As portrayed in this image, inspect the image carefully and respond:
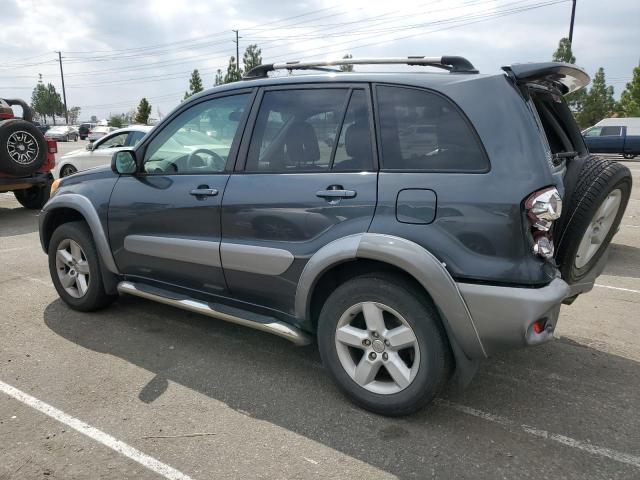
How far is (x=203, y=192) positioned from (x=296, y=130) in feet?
2.47

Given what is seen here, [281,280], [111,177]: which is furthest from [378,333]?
[111,177]

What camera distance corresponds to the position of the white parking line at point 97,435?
2.52 meters

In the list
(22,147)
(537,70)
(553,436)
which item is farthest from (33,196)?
(553,436)

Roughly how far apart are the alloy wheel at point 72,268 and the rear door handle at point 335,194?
2.38m

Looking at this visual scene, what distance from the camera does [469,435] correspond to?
281 centimetres

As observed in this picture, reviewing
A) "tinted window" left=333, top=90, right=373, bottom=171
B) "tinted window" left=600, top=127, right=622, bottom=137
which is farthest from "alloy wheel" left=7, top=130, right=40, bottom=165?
"tinted window" left=600, top=127, right=622, bottom=137

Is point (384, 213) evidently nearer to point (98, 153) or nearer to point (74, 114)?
point (98, 153)

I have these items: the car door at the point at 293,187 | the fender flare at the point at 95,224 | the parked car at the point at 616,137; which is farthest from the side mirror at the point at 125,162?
the parked car at the point at 616,137

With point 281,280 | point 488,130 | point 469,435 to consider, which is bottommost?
point 469,435

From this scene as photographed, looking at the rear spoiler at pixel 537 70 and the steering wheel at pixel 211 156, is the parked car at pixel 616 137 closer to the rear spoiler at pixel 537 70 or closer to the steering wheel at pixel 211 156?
the rear spoiler at pixel 537 70

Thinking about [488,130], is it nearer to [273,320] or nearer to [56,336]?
[273,320]

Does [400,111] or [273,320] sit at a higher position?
[400,111]

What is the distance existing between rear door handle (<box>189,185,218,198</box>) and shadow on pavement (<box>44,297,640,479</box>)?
1.14 metres

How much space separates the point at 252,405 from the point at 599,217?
2.29 meters
